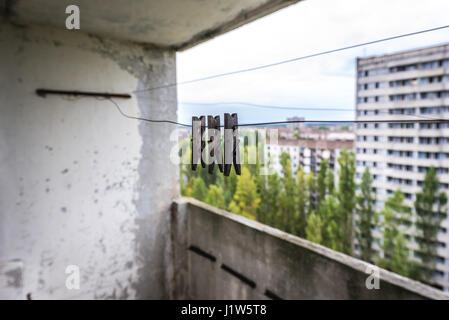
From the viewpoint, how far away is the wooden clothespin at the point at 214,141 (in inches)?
62.2

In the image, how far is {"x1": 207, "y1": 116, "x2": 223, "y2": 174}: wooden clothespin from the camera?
1.58 m

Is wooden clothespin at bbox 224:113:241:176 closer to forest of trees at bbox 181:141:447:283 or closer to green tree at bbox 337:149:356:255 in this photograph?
forest of trees at bbox 181:141:447:283

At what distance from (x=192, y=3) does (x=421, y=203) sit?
59.0 feet

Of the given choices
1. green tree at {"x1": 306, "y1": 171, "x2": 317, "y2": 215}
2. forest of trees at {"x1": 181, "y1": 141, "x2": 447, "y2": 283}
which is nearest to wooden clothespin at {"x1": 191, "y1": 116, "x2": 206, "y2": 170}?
forest of trees at {"x1": 181, "y1": 141, "x2": 447, "y2": 283}

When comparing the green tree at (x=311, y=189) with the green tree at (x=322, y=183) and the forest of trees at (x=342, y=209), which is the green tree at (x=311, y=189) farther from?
the green tree at (x=322, y=183)

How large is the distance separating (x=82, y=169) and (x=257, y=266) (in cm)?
222

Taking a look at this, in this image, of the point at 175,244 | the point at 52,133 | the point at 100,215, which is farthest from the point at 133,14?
the point at 175,244

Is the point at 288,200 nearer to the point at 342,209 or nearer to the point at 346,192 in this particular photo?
the point at 342,209

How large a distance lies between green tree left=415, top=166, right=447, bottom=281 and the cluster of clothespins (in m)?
17.2

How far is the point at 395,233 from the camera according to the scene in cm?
1662

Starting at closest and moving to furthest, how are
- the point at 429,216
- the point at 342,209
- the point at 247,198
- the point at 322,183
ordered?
the point at 429,216 < the point at 342,209 < the point at 247,198 < the point at 322,183

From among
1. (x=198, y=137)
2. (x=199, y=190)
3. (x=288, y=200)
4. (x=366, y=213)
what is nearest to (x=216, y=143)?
(x=198, y=137)

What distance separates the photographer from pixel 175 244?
12.7 ft
